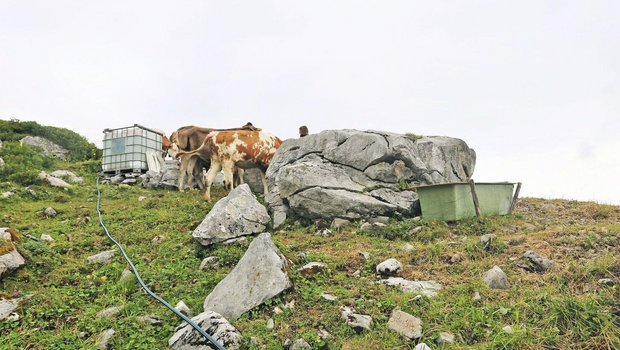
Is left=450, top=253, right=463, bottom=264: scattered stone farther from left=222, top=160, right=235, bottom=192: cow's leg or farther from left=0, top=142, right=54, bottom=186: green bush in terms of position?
left=0, top=142, right=54, bottom=186: green bush

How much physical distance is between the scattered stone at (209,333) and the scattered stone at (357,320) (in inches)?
51.2

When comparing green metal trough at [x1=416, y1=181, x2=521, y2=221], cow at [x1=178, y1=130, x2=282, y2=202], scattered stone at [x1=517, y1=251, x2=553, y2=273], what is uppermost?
cow at [x1=178, y1=130, x2=282, y2=202]

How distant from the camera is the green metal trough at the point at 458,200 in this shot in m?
9.93

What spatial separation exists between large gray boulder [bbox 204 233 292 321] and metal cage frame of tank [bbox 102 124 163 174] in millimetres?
16198

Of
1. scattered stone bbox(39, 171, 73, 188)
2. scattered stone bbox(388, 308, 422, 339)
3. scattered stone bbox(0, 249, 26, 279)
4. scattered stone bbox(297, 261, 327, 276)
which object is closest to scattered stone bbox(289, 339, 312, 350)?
scattered stone bbox(388, 308, 422, 339)

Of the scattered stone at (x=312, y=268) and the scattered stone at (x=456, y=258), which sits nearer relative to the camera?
the scattered stone at (x=312, y=268)

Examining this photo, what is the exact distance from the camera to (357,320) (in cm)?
504

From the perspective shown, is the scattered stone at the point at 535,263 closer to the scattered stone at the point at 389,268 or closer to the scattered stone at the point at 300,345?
the scattered stone at the point at 389,268

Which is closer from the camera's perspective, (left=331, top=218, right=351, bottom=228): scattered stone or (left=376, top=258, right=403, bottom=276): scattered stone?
(left=376, top=258, right=403, bottom=276): scattered stone

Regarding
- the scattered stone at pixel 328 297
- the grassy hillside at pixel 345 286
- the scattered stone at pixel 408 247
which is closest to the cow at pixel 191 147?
the grassy hillside at pixel 345 286

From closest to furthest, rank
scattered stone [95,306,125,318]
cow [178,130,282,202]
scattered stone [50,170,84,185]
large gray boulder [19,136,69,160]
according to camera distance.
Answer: scattered stone [95,306,125,318], cow [178,130,282,202], scattered stone [50,170,84,185], large gray boulder [19,136,69,160]

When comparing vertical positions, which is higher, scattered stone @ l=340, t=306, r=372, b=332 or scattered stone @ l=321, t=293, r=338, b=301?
scattered stone @ l=321, t=293, r=338, b=301

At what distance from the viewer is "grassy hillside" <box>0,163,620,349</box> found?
475 cm

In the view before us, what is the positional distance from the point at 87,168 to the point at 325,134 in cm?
1546
